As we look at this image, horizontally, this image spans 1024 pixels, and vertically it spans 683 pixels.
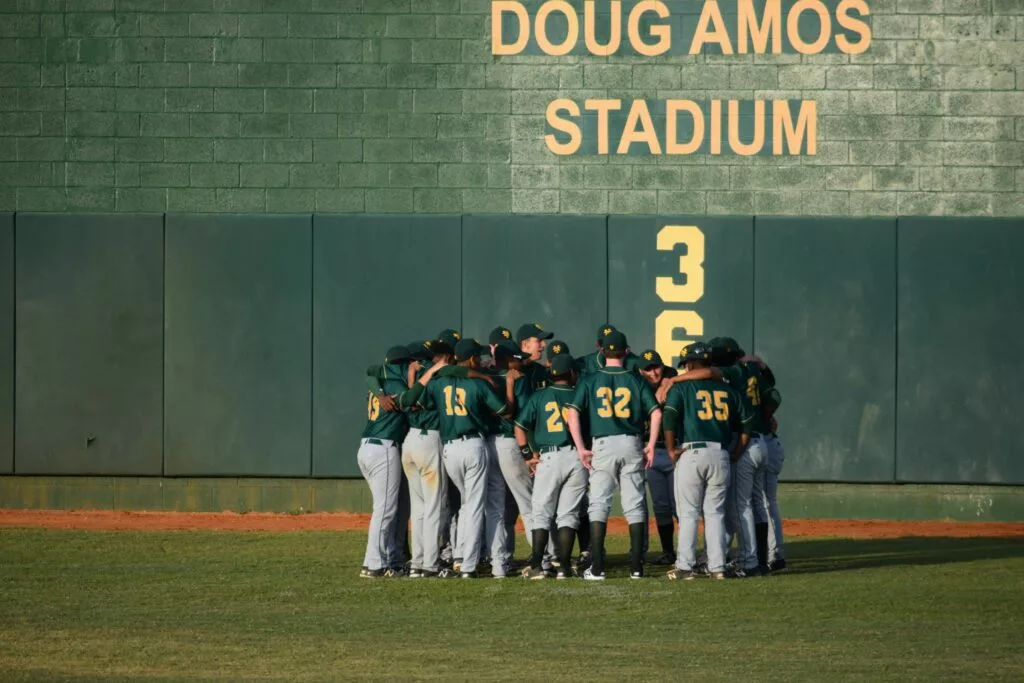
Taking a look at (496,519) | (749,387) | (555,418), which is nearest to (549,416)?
(555,418)

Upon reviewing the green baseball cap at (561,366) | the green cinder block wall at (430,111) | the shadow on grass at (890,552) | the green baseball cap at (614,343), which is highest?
the green cinder block wall at (430,111)

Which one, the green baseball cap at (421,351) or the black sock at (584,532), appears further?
the black sock at (584,532)

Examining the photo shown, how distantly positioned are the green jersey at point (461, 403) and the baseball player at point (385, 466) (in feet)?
0.73

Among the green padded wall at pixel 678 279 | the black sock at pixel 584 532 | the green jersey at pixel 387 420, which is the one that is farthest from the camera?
the green padded wall at pixel 678 279

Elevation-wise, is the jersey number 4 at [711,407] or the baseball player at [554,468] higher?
the jersey number 4 at [711,407]

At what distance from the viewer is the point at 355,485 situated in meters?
19.1

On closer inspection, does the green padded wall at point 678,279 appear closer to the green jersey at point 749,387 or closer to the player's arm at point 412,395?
the green jersey at point 749,387

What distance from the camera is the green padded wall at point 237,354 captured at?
62.8 feet

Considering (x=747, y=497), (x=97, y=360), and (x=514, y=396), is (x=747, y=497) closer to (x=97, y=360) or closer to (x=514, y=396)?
(x=514, y=396)

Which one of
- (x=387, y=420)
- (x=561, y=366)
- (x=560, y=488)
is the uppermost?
(x=561, y=366)

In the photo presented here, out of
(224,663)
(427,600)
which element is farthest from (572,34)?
(224,663)

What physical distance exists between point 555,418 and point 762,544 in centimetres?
215

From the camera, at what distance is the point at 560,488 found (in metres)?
13.7

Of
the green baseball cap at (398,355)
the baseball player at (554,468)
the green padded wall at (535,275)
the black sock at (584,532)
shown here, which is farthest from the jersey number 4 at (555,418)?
the green padded wall at (535,275)
